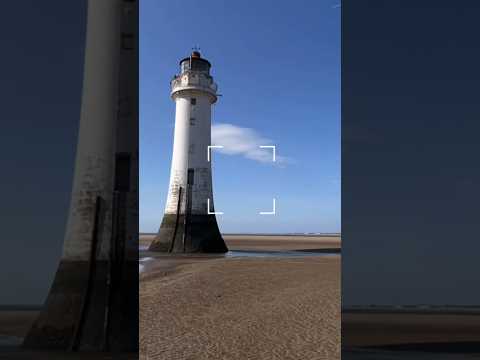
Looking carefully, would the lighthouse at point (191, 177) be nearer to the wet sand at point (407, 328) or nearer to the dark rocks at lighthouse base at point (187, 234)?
the dark rocks at lighthouse base at point (187, 234)

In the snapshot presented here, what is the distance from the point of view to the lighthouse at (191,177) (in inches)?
1033

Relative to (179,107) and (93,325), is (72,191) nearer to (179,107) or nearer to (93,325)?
(93,325)

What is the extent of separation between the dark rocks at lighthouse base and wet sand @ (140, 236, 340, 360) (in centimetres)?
791

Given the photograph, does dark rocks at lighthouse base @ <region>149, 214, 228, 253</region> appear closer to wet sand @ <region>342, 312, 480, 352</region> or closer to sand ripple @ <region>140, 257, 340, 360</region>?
sand ripple @ <region>140, 257, 340, 360</region>

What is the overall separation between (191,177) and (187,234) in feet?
12.0

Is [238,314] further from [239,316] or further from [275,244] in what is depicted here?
[275,244]

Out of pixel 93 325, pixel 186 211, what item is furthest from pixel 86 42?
pixel 186 211

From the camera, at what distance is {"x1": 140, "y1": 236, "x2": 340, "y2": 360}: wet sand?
7828mm

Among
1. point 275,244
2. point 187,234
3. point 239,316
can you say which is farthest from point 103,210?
point 275,244

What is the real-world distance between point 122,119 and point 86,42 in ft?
5.88

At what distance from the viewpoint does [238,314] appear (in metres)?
10.6

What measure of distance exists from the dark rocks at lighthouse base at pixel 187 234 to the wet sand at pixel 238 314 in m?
7.91

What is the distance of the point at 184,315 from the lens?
10.5 metres

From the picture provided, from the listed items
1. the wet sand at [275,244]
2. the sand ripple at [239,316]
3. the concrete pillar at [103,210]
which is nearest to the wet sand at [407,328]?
the sand ripple at [239,316]
